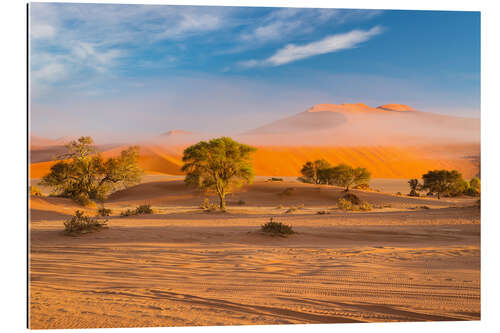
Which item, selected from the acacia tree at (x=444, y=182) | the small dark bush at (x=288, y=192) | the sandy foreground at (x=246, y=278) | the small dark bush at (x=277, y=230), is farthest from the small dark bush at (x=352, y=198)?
the small dark bush at (x=277, y=230)

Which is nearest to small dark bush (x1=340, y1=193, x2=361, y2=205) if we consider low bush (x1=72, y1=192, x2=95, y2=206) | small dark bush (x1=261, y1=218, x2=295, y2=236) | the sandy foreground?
the sandy foreground

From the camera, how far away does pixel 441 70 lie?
318 inches

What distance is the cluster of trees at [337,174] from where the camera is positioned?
39.4m

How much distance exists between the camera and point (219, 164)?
69.3 ft

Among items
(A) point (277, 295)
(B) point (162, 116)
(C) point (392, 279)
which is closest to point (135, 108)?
(B) point (162, 116)

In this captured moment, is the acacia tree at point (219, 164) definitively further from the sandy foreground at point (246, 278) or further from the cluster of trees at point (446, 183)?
the cluster of trees at point (446, 183)

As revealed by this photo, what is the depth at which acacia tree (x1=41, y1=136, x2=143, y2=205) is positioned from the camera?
23562 millimetres

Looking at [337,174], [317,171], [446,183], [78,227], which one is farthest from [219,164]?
[446,183]

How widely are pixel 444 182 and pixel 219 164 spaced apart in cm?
2399

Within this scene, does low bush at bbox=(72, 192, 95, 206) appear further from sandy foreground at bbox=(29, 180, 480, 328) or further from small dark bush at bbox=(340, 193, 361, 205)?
small dark bush at bbox=(340, 193, 361, 205)

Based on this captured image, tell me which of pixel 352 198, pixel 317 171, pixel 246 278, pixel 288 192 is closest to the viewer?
pixel 246 278

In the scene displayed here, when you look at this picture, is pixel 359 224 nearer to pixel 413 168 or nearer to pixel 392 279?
pixel 392 279

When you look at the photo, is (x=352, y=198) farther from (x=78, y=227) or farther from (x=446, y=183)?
(x=78, y=227)

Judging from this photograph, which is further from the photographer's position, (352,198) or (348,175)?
(348,175)
